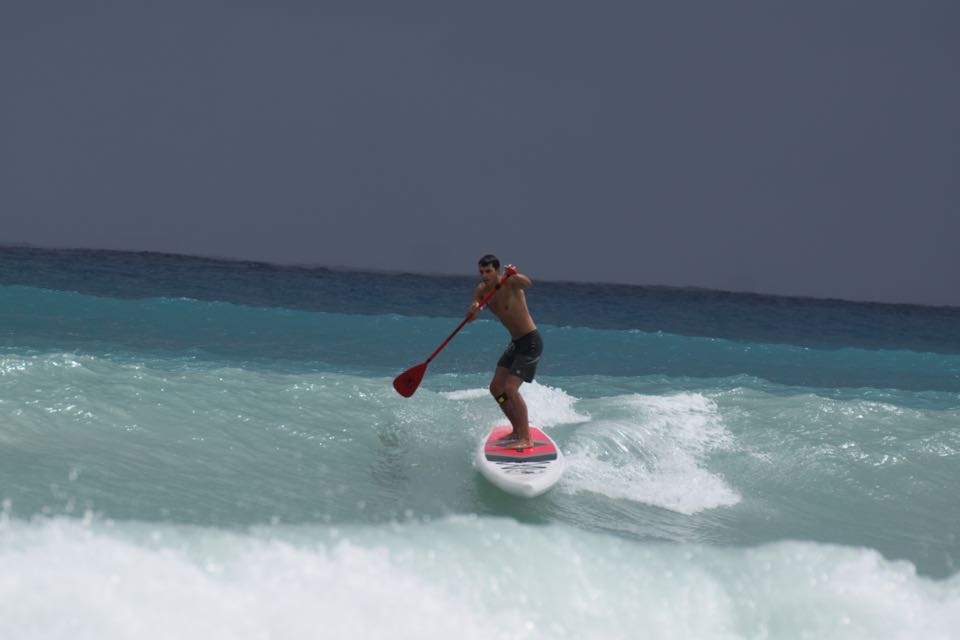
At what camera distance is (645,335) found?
17844 millimetres

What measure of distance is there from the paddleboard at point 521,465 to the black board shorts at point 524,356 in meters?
0.53

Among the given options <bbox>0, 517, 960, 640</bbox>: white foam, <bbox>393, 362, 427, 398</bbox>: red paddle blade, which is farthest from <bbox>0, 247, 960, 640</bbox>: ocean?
<bbox>393, 362, 427, 398</bbox>: red paddle blade

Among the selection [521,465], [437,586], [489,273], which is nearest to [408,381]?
[489,273]

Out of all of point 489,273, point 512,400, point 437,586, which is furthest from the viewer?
point 512,400

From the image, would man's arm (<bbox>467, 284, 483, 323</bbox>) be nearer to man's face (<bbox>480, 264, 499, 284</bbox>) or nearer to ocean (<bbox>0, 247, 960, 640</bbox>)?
man's face (<bbox>480, 264, 499, 284</bbox>)

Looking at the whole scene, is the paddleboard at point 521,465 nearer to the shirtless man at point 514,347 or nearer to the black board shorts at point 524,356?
the shirtless man at point 514,347

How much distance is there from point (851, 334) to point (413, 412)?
51.0ft

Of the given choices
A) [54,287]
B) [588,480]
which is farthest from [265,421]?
[54,287]

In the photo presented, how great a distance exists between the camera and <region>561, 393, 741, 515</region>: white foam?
612 cm

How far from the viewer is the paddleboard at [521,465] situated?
18.7 ft

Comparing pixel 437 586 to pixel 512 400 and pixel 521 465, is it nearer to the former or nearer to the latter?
pixel 521 465

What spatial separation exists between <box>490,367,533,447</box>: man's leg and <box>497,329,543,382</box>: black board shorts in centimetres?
4

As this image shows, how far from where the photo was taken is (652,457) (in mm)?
6965

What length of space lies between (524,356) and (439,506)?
4.48 feet
